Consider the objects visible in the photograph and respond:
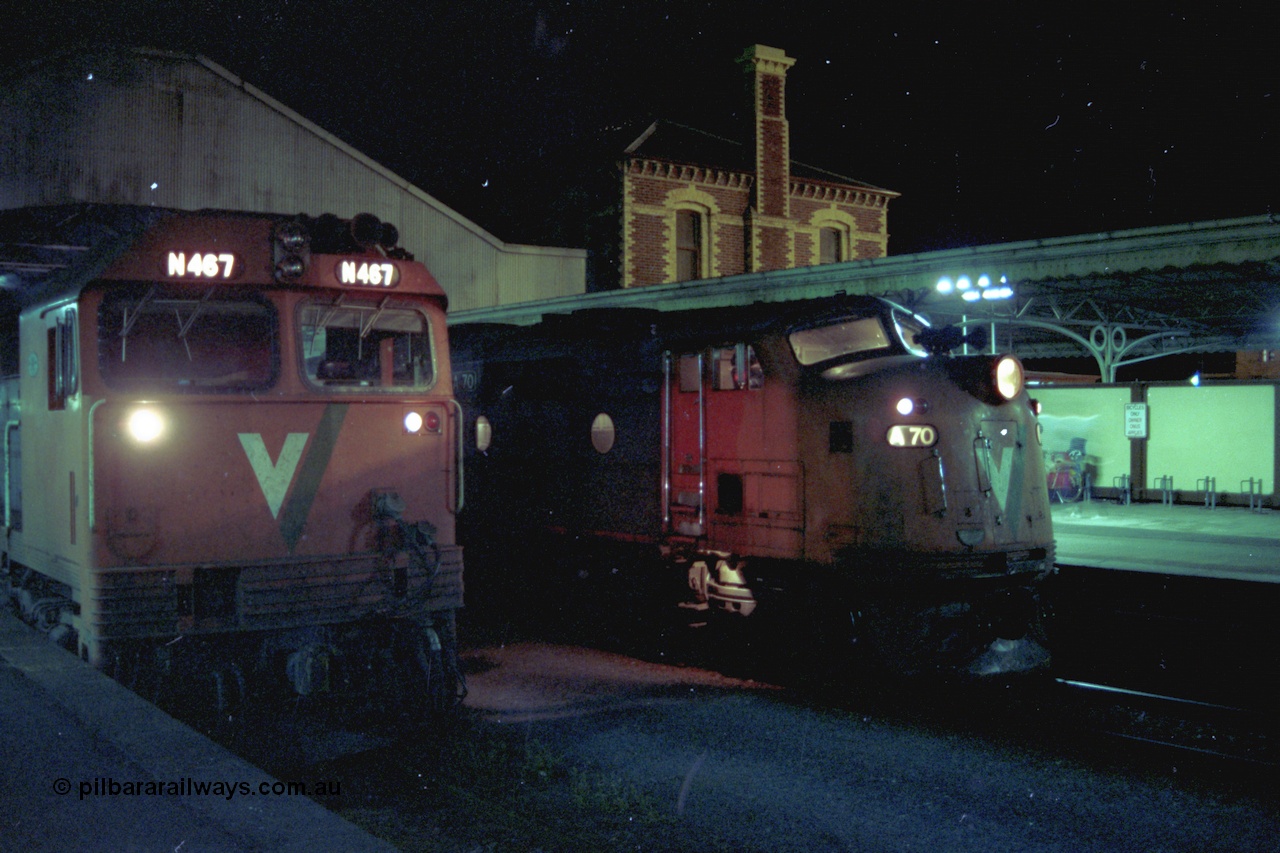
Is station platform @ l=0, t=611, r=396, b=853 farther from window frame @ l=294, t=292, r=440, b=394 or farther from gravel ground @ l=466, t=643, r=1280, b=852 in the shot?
window frame @ l=294, t=292, r=440, b=394

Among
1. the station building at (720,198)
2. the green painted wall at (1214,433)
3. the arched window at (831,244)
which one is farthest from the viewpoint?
the arched window at (831,244)

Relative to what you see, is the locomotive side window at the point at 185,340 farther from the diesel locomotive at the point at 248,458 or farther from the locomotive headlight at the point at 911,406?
the locomotive headlight at the point at 911,406

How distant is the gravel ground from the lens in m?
5.36

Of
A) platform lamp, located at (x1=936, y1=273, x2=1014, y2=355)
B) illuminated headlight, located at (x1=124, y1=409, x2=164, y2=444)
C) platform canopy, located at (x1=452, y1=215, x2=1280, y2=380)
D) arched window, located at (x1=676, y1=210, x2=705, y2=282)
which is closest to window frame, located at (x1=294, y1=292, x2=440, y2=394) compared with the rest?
illuminated headlight, located at (x1=124, y1=409, x2=164, y2=444)

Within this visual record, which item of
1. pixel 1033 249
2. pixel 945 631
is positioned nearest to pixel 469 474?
pixel 945 631

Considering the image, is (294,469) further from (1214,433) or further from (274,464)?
(1214,433)

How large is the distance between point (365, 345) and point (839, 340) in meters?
3.81

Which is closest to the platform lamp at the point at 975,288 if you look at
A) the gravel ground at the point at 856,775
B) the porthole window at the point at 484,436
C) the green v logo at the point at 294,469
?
the porthole window at the point at 484,436

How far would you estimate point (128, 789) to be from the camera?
4.49m

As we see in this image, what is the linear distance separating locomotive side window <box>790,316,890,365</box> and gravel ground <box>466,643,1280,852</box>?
2.74 m

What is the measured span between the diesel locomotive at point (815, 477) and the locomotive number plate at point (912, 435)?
0.01 m

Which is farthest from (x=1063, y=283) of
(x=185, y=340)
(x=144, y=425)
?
(x=144, y=425)

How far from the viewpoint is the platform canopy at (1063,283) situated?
13555 millimetres

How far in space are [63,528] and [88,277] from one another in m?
1.59
